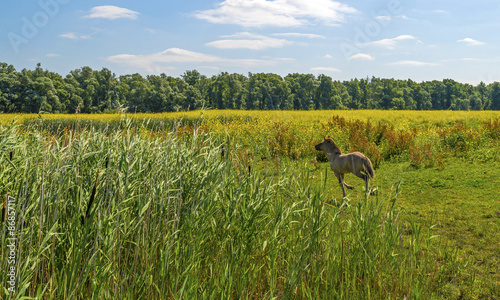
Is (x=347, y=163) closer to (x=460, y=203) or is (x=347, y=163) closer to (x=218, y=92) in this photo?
(x=460, y=203)

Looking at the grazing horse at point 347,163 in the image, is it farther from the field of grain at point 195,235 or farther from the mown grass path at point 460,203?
the field of grain at point 195,235

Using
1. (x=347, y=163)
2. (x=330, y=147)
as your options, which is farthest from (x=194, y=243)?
(x=330, y=147)

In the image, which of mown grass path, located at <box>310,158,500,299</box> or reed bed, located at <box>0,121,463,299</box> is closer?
reed bed, located at <box>0,121,463,299</box>

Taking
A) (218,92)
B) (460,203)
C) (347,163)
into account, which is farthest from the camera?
(218,92)

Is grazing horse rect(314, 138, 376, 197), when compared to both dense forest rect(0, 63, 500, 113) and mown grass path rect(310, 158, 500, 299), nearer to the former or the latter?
mown grass path rect(310, 158, 500, 299)

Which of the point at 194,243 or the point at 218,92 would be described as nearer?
the point at 194,243

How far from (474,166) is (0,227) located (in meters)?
10.6

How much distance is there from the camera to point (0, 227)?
2.32 meters

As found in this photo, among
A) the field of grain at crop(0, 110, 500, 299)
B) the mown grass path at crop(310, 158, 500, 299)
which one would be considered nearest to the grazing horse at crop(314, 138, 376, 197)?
the mown grass path at crop(310, 158, 500, 299)

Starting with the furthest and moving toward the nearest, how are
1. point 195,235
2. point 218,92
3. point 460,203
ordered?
point 218,92 → point 460,203 → point 195,235

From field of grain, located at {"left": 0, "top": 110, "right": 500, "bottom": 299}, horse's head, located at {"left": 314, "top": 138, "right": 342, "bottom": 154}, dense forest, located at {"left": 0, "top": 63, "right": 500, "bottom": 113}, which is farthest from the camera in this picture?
dense forest, located at {"left": 0, "top": 63, "right": 500, "bottom": 113}

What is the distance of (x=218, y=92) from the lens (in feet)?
191

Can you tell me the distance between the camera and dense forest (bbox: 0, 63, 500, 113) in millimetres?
32656

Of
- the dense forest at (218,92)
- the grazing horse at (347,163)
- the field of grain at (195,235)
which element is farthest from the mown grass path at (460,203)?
the dense forest at (218,92)
